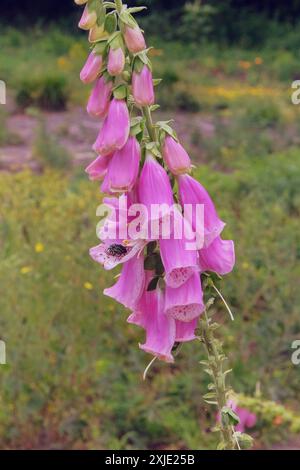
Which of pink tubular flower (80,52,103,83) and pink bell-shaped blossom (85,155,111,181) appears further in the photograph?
pink bell-shaped blossom (85,155,111,181)

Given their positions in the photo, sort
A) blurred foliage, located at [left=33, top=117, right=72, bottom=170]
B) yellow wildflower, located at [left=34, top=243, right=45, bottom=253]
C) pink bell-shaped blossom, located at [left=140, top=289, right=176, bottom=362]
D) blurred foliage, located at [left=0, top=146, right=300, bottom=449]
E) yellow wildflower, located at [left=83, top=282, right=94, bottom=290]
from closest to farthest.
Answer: pink bell-shaped blossom, located at [left=140, top=289, right=176, bottom=362] < blurred foliage, located at [left=0, top=146, right=300, bottom=449] < yellow wildflower, located at [left=83, top=282, right=94, bottom=290] < yellow wildflower, located at [left=34, top=243, right=45, bottom=253] < blurred foliage, located at [left=33, top=117, right=72, bottom=170]

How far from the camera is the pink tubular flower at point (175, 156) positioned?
1.33 m

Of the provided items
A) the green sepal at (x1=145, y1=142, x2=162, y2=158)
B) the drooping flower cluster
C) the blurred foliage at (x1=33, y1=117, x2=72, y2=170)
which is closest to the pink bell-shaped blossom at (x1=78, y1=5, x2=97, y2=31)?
the drooping flower cluster

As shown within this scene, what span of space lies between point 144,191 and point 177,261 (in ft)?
0.46

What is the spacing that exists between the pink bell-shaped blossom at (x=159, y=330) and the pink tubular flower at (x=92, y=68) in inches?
15.8

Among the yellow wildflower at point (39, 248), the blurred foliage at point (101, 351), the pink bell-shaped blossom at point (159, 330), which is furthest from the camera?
the yellow wildflower at point (39, 248)

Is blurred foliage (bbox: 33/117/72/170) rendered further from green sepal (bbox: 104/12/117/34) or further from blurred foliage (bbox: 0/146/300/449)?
green sepal (bbox: 104/12/117/34)

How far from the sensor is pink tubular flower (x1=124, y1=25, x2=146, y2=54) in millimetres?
1274

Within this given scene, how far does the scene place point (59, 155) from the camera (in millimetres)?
7094

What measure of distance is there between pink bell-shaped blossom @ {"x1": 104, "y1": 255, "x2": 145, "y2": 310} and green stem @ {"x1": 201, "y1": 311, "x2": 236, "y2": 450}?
13 cm

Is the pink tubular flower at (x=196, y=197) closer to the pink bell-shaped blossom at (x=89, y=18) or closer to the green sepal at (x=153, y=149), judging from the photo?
the green sepal at (x=153, y=149)

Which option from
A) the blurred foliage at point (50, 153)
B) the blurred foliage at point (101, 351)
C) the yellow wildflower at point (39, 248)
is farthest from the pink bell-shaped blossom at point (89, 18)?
the blurred foliage at point (50, 153)
